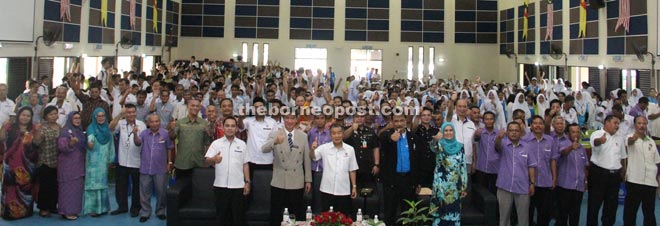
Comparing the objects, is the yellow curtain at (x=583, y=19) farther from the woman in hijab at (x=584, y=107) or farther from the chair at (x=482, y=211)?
the chair at (x=482, y=211)

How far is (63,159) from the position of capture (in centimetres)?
734

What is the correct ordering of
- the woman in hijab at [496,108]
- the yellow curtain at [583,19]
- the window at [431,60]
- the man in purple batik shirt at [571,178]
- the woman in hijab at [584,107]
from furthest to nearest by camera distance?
the window at [431,60]
the yellow curtain at [583,19]
the woman in hijab at [584,107]
the woman in hijab at [496,108]
the man in purple batik shirt at [571,178]

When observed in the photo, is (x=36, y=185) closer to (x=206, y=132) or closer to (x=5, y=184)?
(x=5, y=184)

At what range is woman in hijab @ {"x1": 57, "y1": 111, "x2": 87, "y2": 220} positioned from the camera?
24.0ft

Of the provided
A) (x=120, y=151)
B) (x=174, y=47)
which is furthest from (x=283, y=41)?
(x=120, y=151)

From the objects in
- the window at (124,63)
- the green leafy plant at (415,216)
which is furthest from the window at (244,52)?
the green leafy plant at (415,216)

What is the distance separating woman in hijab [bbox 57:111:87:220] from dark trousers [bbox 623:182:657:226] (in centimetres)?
720

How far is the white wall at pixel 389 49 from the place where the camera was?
29531 millimetres

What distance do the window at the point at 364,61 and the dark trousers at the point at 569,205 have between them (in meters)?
23.5

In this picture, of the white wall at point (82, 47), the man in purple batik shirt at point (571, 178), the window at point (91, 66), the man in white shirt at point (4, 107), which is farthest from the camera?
the window at point (91, 66)

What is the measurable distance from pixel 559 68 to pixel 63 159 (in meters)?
19.9

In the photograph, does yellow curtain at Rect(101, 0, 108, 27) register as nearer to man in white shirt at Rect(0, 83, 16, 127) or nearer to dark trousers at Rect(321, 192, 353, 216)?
man in white shirt at Rect(0, 83, 16, 127)

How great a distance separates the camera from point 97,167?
7.51 meters

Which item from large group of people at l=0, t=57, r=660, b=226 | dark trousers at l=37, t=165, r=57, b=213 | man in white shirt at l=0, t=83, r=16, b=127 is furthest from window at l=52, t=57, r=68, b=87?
dark trousers at l=37, t=165, r=57, b=213
